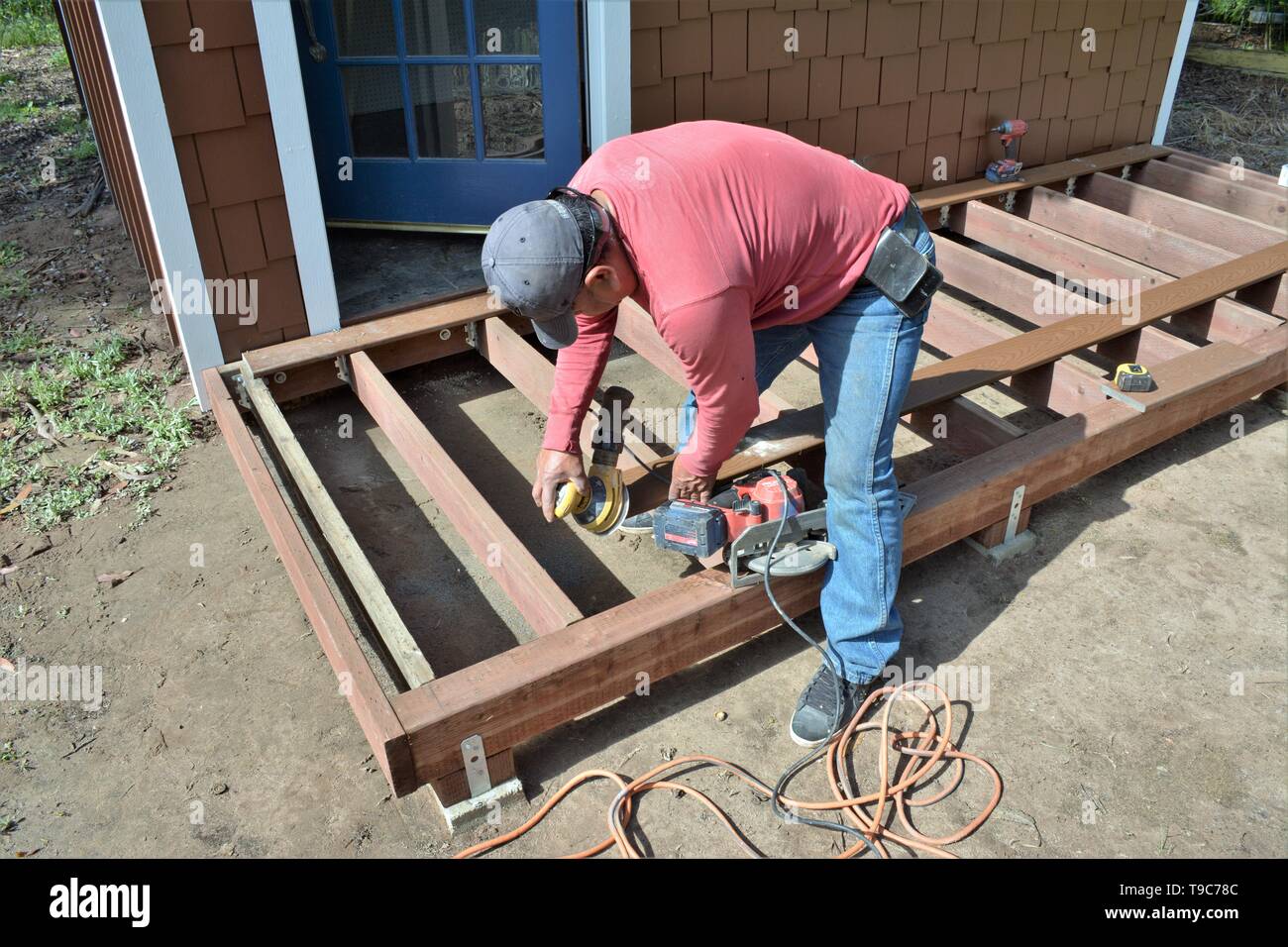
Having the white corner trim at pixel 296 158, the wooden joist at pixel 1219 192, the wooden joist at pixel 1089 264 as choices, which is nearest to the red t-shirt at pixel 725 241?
the white corner trim at pixel 296 158

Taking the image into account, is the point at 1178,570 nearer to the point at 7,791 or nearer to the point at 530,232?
→ the point at 530,232

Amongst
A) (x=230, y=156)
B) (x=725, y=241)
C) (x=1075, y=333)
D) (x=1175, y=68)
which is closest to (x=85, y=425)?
(x=230, y=156)

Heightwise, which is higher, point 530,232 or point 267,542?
point 530,232

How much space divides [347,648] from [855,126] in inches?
138

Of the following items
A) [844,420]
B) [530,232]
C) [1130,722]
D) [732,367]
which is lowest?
[1130,722]

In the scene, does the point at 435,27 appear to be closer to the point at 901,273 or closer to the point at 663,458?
the point at 663,458

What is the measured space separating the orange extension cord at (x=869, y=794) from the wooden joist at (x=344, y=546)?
47cm

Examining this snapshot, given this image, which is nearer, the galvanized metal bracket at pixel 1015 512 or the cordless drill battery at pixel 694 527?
the cordless drill battery at pixel 694 527

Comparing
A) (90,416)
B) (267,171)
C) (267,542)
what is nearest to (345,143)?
(267,171)

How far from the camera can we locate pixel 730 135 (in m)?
A: 1.99

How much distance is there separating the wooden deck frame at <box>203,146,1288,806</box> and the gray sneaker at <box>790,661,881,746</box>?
21 centimetres

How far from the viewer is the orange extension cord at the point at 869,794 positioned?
210 cm

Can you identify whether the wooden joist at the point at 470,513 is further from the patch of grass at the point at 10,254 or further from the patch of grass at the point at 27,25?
the patch of grass at the point at 27,25

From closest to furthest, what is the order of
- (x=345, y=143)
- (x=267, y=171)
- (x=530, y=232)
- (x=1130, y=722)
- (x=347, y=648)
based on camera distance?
1. (x=530, y=232)
2. (x=347, y=648)
3. (x=1130, y=722)
4. (x=267, y=171)
5. (x=345, y=143)
